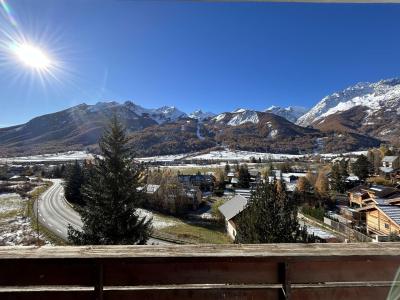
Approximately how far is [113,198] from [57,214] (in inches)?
449

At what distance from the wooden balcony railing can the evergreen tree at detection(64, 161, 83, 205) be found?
62.1 ft

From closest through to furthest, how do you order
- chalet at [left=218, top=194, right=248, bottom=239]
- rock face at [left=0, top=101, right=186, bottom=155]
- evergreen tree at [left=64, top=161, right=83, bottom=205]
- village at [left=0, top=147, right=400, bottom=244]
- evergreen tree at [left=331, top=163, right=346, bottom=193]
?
village at [left=0, top=147, right=400, bottom=244] < chalet at [left=218, top=194, right=248, bottom=239] < evergreen tree at [left=64, top=161, right=83, bottom=205] < evergreen tree at [left=331, top=163, right=346, bottom=193] < rock face at [left=0, top=101, right=186, bottom=155]

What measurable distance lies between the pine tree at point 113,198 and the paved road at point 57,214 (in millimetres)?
5077

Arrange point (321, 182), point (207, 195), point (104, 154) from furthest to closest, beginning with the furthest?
point (207, 195) → point (321, 182) → point (104, 154)

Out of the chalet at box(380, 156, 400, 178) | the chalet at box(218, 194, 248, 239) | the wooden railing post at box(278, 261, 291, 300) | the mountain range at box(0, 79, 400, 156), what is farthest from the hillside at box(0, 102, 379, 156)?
the wooden railing post at box(278, 261, 291, 300)

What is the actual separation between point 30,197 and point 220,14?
15913 millimetres

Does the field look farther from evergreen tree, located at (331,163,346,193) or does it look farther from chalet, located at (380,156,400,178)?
chalet, located at (380,156,400,178)

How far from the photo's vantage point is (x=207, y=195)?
Result: 33.4 m

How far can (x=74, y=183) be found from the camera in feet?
64.6

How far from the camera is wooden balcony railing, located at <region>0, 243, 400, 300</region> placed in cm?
91

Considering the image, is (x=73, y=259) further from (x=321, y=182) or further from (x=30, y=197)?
(x=321, y=182)

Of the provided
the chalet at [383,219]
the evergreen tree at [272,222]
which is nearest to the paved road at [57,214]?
the evergreen tree at [272,222]

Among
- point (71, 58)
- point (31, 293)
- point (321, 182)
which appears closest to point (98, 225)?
point (71, 58)

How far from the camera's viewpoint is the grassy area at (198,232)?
16375 millimetres
